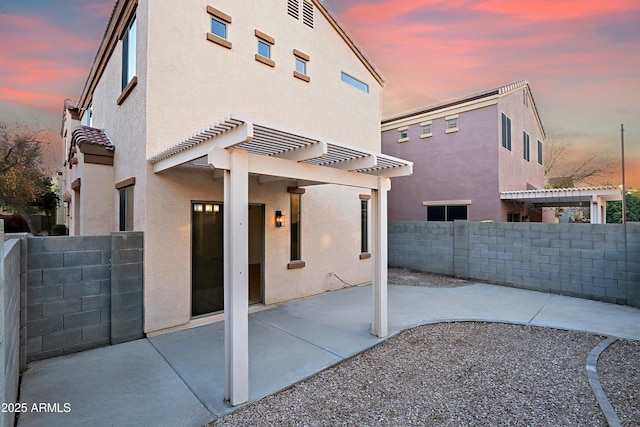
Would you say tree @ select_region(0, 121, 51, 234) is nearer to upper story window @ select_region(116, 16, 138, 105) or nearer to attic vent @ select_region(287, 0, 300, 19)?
upper story window @ select_region(116, 16, 138, 105)

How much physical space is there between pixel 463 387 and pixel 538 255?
22.1ft

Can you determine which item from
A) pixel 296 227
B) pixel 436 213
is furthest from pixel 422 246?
pixel 296 227

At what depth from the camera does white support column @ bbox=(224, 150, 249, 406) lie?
11.0ft

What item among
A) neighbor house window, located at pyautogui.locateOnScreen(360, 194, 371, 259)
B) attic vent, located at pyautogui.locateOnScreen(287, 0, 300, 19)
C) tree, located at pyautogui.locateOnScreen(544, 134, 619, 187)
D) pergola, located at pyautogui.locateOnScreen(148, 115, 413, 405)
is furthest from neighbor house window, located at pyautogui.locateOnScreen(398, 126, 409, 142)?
tree, located at pyautogui.locateOnScreen(544, 134, 619, 187)

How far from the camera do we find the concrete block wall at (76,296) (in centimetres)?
427

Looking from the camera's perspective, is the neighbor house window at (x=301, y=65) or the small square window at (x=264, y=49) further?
the neighbor house window at (x=301, y=65)

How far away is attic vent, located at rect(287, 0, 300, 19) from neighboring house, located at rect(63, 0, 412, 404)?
3 cm

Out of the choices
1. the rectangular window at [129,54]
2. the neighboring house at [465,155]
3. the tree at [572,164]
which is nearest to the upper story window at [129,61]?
the rectangular window at [129,54]

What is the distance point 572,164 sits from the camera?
25531mm

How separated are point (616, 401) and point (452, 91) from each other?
50.7 ft

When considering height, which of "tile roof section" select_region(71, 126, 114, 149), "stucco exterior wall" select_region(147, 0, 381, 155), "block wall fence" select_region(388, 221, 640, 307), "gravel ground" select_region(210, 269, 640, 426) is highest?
"stucco exterior wall" select_region(147, 0, 381, 155)

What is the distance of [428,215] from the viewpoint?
49.2 feet

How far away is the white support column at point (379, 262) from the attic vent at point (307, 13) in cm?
536

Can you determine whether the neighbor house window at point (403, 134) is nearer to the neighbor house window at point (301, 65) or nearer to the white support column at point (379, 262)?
the neighbor house window at point (301, 65)
